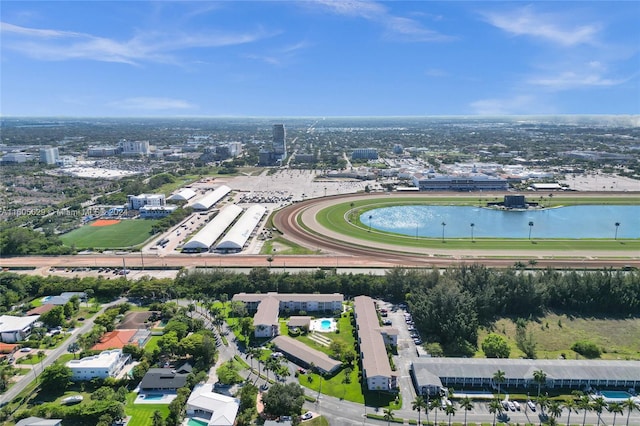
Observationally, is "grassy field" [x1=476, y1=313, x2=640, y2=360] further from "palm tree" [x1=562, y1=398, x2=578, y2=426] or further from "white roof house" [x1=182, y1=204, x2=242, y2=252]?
"white roof house" [x1=182, y1=204, x2=242, y2=252]

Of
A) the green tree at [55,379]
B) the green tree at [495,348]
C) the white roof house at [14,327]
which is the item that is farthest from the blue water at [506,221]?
the green tree at [55,379]

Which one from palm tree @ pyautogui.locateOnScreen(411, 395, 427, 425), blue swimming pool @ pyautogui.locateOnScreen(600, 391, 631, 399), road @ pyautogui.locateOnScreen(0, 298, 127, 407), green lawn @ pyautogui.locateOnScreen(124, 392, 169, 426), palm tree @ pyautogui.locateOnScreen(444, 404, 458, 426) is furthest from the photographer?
road @ pyautogui.locateOnScreen(0, 298, 127, 407)

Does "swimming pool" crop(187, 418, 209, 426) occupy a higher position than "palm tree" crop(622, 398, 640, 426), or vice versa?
"palm tree" crop(622, 398, 640, 426)

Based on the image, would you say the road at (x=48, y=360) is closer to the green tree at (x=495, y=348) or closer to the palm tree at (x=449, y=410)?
the palm tree at (x=449, y=410)

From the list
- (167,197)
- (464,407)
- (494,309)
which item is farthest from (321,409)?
(167,197)

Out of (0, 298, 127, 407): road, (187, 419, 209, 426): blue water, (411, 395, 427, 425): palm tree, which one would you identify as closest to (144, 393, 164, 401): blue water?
(187, 419, 209, 426): blue water

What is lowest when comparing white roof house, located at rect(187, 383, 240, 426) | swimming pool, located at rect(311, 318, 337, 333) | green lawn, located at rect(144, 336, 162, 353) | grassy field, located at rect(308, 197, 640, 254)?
green lawn, located at rect(144, 336, 162, 353)
